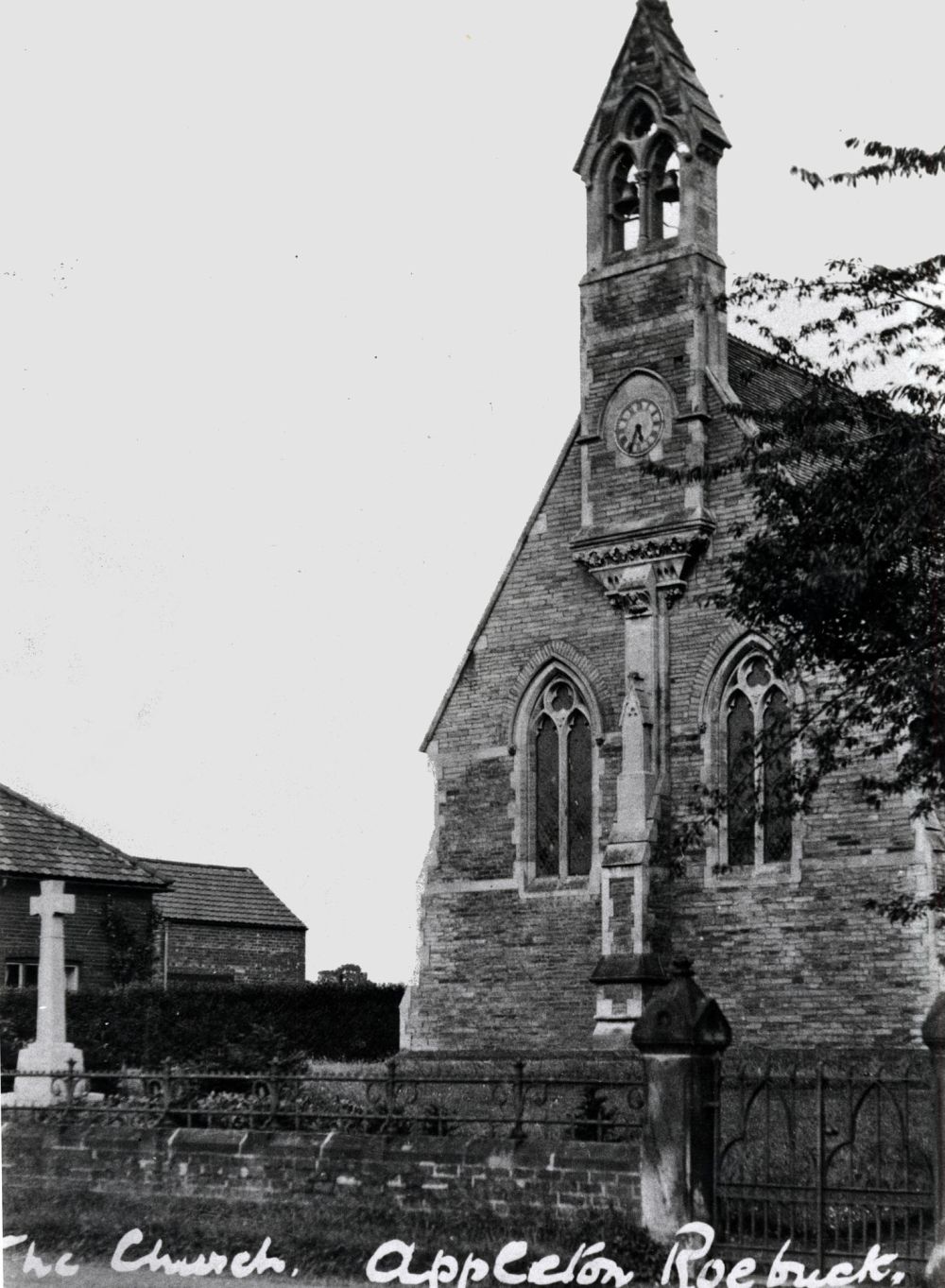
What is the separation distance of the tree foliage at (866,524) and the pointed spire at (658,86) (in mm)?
10277

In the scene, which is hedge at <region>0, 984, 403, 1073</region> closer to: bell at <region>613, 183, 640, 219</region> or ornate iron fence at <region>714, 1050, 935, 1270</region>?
bell at <region>613, 183, 640, 219</region>

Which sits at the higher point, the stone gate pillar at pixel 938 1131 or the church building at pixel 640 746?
the church building at pixel 640 746

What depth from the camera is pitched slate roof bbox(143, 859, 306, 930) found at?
42500 mm

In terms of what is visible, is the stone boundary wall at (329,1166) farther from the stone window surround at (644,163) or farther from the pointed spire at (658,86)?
the pointed spire at (658,86)

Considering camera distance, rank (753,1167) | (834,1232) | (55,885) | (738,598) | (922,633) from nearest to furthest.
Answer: (834,1232) → (753,1167) → (922,633) → (738,598) → (55,885)

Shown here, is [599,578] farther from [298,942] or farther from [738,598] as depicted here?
[298,942]

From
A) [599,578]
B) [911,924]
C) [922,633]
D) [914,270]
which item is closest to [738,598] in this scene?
[922,633]

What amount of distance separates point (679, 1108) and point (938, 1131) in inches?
83.1

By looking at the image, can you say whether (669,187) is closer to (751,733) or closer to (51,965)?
(751,733)

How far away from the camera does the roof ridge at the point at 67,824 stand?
3385 cm

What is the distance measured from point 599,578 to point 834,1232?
1432cm

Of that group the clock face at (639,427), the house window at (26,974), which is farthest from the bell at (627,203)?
the house window at (26,974)

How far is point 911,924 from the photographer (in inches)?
870

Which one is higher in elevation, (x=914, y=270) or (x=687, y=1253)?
(x=914, y=270)
